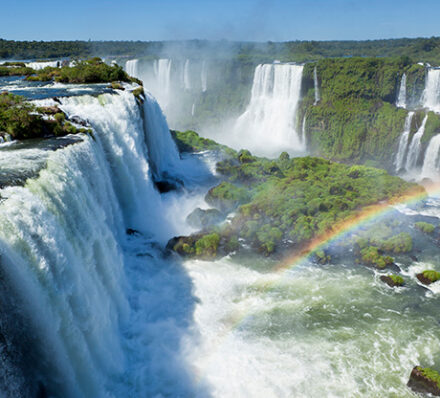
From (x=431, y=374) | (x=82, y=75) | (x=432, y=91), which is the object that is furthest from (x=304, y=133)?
(x=431, y=374)

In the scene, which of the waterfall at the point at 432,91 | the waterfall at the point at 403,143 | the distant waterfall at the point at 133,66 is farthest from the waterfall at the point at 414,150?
the distant waterfall at the point at 133,66

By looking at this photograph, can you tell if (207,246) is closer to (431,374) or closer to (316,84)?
(431,374)

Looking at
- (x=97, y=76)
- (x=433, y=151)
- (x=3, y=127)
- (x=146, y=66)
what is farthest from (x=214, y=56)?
(x=3, y=127)

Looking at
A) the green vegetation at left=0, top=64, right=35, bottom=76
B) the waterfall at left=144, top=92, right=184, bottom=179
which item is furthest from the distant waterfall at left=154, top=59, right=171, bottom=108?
the waterfall at left=144, top=92, right=184, bottom=179

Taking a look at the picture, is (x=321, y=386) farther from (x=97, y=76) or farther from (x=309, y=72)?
(x=309, y=72)

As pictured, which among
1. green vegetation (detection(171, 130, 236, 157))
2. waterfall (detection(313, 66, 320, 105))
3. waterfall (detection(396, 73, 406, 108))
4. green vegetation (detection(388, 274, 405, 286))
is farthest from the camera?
waterfall (detection(313, 66, 320, 105))

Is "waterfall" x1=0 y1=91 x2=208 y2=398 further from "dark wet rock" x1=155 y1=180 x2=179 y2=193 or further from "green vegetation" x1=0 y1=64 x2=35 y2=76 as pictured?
"green vegetation" x1=0 y1=64 x2=35 y2=76

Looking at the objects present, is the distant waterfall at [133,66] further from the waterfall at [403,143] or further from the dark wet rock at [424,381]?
the dark wet rock at [424,381]
